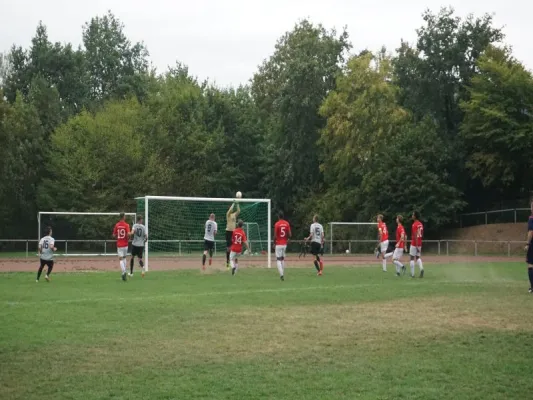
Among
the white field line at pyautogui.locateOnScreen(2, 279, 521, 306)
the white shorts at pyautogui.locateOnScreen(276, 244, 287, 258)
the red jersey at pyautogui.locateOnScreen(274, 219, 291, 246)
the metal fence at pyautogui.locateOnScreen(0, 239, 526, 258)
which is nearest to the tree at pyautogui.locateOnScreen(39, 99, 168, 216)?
the metal fence at pyautogui.locateOnScreen(0, 239, 526, 258)

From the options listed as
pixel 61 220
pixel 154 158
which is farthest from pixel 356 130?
pixel 61 220

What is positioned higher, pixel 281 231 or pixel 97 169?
pixel 97 169

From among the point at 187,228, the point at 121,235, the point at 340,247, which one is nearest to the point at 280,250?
the point at 121,235

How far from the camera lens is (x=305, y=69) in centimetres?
5756

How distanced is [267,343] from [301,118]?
47.6 meters

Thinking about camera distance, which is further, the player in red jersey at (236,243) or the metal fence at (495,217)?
the metal fence at (495,217)

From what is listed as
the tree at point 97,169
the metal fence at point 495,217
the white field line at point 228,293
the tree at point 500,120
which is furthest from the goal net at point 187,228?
the metal fence at point 495,217

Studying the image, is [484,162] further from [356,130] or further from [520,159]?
[356,130]

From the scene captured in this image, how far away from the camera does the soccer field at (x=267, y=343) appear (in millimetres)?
9180

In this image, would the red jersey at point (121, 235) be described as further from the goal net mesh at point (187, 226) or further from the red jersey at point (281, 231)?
the goal net mesh at point (187, 226)

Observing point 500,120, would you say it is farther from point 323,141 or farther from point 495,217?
point 323,141

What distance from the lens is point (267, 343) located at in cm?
1198

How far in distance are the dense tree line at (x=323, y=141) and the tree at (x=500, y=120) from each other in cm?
10

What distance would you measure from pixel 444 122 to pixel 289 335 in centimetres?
4702
